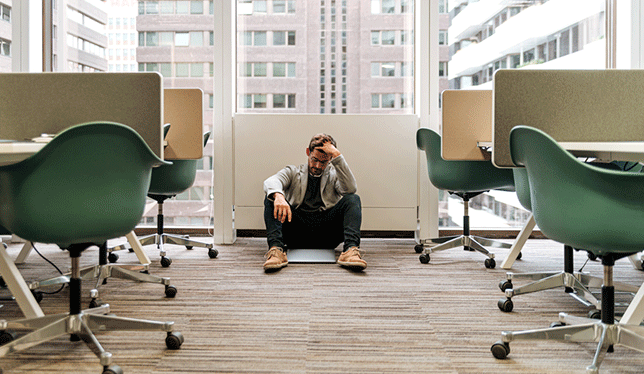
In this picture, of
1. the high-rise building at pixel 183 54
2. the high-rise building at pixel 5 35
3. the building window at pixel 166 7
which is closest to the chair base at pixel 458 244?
the high-rise building at pixel 183 54

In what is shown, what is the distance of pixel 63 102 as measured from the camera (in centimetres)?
183

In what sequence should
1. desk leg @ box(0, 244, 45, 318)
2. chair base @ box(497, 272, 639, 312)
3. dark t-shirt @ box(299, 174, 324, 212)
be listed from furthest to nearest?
dark t-shirt @ box(299, 174, 324, 212) → chair base @ box(497, 272, 639, 312) → desk leg @ box(0, 244, 45, 318)

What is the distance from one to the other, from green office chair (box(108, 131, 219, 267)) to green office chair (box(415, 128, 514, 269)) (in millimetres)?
1442

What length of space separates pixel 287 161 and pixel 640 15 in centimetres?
278

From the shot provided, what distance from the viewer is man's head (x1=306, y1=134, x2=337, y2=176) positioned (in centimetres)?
287

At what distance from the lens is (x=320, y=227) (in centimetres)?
288

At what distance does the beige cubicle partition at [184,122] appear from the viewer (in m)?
2.78

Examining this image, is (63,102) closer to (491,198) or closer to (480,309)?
(480,309)

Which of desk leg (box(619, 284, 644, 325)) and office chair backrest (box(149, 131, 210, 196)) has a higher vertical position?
office chair backrest (box(149, 131, 210, 196))

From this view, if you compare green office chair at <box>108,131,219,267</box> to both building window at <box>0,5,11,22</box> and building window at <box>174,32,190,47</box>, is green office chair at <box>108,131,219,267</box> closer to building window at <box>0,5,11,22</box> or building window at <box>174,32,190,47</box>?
building window at <box>174,32,190,47</box>

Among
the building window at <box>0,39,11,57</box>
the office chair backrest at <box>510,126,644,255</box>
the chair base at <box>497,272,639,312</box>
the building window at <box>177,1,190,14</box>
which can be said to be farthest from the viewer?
the building window at <box>177,1,190,14</box>

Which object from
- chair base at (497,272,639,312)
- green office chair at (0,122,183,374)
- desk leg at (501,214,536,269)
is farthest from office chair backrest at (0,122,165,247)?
desk leg at (501,214,536,269)

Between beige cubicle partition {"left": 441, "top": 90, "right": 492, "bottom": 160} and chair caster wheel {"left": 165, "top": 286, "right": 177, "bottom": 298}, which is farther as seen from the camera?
beige cubicle partition {"left": 441, "top": 90, "right": 492, "bottom": 160}

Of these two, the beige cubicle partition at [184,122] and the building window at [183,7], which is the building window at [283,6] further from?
the beige cubicle partition at [184,122]
